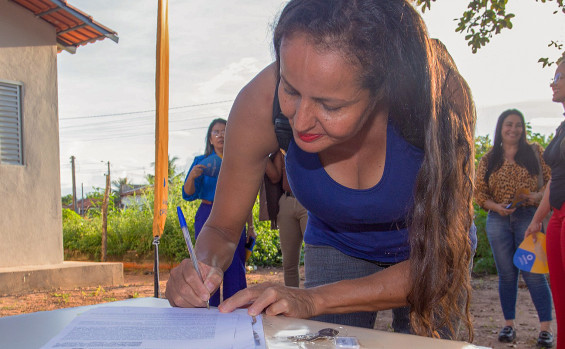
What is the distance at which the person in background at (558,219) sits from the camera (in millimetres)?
2980

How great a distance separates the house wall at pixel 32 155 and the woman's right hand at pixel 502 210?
5720 mm

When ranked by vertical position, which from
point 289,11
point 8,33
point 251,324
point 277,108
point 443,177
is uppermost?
point 8,33

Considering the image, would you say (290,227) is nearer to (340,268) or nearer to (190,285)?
(340,268)

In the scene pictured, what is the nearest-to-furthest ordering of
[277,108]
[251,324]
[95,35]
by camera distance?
[251,324] < [277,108] < [95,35]

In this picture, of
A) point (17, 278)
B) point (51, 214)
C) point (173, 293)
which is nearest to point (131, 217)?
point (51, 214)

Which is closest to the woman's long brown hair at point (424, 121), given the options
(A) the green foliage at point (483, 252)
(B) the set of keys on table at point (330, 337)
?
(B) the set of keys on table at point (330, 337)

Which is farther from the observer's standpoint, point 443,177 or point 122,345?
point 443,177

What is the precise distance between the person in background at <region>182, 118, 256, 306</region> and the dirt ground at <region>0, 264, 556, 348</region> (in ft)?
5.08

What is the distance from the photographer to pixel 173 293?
1359mm

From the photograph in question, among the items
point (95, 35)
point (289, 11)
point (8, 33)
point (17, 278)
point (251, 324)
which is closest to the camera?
point (251, 324)

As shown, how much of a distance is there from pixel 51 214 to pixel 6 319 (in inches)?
256

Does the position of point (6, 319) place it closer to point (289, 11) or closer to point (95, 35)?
point (289, 11)

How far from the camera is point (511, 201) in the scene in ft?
14.8

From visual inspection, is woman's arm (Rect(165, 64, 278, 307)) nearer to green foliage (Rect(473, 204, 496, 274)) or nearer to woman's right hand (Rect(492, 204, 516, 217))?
woman's right hand (Rect(492, 204, 516, 217))
